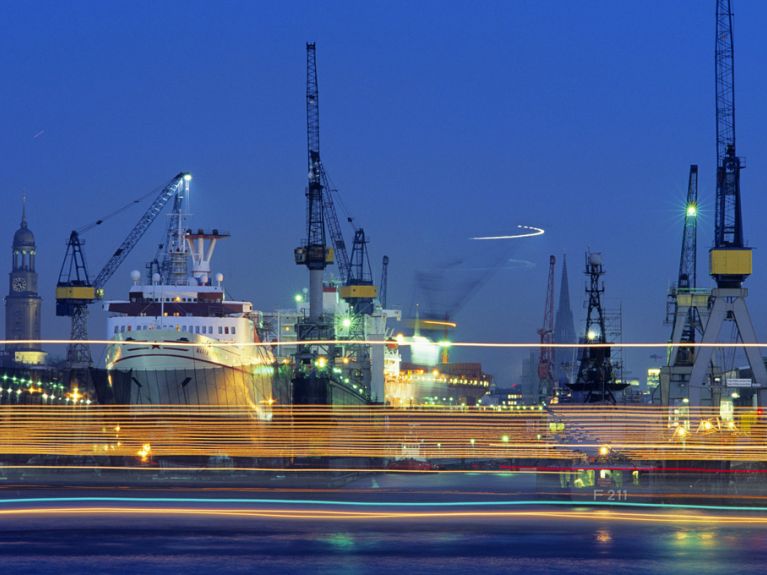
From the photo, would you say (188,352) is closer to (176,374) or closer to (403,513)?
(176,374)

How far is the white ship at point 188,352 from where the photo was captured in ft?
309

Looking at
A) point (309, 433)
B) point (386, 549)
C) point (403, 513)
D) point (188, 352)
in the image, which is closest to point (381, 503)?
point (403, 513)

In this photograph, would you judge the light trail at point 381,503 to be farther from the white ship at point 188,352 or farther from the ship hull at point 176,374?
the ship hull at point 176,374

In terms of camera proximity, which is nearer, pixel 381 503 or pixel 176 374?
pixel 381 503

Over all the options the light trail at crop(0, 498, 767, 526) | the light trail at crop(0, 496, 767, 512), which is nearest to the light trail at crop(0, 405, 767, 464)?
the light trail at crop(0, 496, 767, 512)

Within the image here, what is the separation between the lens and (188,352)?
94000mm

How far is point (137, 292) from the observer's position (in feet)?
356

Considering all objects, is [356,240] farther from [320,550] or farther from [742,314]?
[320,550]

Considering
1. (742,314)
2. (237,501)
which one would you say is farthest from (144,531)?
(742,314)

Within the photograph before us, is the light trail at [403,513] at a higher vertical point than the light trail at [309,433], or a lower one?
lower

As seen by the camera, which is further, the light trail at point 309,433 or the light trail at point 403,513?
the light trail at point 309,433

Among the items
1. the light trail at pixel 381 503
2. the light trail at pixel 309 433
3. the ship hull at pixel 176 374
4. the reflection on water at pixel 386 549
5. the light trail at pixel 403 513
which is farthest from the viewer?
the ship hull at pixel 176 374

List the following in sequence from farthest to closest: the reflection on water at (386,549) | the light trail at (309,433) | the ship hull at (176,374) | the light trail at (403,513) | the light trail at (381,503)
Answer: the ship hull at (176,374) < the light trail at (309,433) < the light trail at (381,503) < the light trail at (403,513) < the reflection on water at (386,549)

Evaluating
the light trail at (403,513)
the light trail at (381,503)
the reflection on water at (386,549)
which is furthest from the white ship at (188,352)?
the reflection on water at (386,549)
